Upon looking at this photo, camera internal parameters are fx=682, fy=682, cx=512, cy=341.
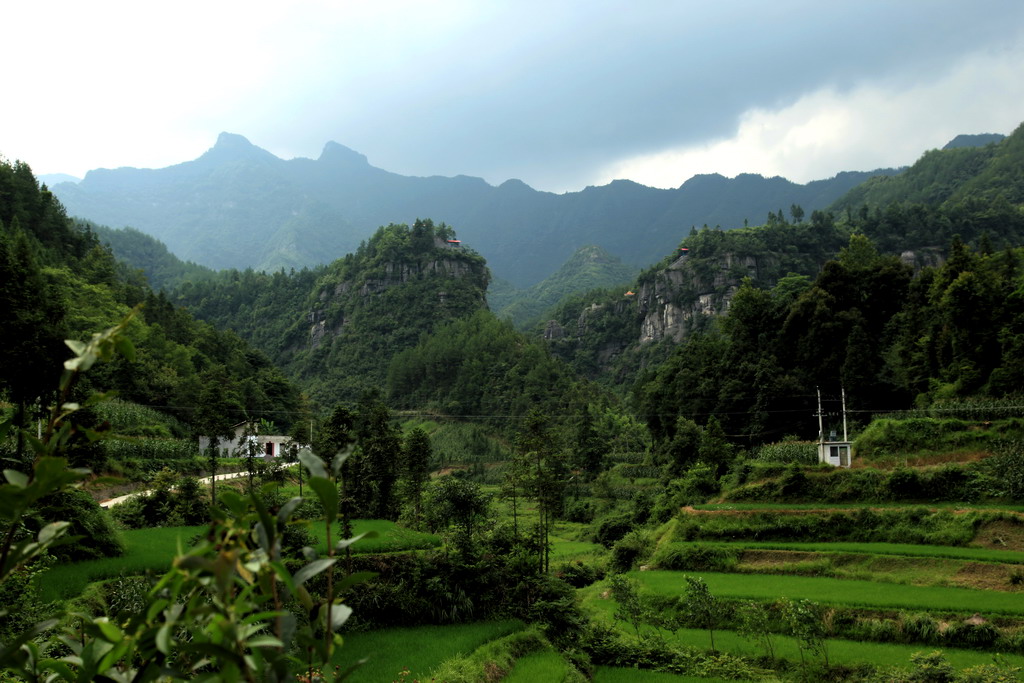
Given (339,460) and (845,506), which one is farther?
(845,506)

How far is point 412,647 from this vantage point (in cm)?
1396

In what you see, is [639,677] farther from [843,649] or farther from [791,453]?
[791,453]

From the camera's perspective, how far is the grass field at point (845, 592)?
53.4 feet

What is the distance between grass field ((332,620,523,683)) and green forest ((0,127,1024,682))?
0.12m

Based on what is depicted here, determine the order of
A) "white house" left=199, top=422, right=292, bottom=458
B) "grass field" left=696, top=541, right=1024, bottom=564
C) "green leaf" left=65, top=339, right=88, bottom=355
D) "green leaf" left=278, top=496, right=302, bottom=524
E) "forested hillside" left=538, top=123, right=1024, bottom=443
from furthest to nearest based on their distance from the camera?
1. "white house" left=199, top=422, right=292, bottom=458
2. "forested hillside" left=538, top=123, right=1024, bottom=443
3. "grass field" left=696, top=541, right=1024, bottom=564
4. "green leaf" left=65, top=339, right=88, bottom=355
5. "green leaf" left=278, top=496, right=302, bottom=524

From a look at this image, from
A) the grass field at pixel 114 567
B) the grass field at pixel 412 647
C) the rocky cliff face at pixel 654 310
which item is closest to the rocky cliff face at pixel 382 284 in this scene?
the rocky cliff face at pixel 654 310

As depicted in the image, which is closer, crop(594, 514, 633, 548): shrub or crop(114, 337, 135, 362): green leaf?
crop(114, 337, 135, 362): green leaf

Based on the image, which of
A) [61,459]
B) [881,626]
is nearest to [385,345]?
[881,626]

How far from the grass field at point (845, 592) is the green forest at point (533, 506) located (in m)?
0.14

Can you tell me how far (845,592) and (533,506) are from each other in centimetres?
2481

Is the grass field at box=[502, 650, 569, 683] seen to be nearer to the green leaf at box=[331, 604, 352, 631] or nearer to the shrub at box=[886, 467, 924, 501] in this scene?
the green leaf at box=[331, 604, 352, 631]

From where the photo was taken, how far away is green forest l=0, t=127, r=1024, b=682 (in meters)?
1.46

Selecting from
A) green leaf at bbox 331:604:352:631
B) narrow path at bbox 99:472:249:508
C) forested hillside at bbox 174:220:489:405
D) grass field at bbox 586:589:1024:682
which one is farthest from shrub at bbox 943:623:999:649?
forested hillside at bbox 174:220:489:405

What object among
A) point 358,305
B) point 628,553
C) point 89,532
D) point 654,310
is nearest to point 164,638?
point 89,532
